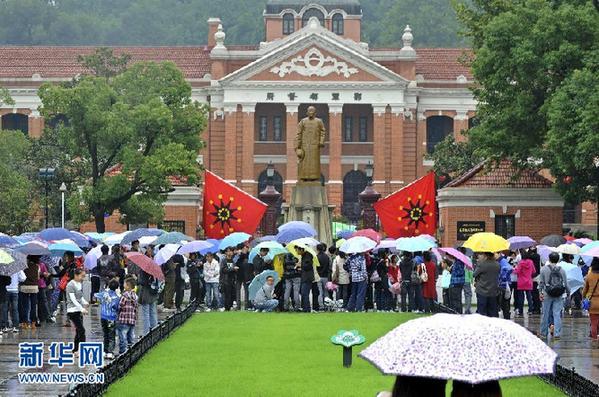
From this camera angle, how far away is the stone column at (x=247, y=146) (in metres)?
77.4

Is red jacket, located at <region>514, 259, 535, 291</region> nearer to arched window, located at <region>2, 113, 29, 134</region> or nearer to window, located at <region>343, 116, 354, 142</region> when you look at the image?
window, located at <region>343, 116, 354, 142</region>

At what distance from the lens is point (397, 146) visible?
256 feet

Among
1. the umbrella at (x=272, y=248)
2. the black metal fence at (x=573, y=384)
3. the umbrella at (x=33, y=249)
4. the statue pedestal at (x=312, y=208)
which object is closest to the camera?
the black metal fence at (x=573, y=384)

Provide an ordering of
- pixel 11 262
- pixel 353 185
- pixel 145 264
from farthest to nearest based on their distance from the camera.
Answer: pixel 353 185, pixel 11 262, pixel 145 264

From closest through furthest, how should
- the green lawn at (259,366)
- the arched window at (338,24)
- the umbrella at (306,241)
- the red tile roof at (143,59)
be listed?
the green lawn at (259,366)
the umbrella at (306,241)
the red tile roof at (143,59)
the arched window at (338,24)

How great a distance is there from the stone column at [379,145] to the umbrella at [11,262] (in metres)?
54.8

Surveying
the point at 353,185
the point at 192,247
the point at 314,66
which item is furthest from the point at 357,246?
the point at 353,185

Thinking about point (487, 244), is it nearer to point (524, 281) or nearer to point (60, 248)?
point (524, 281)

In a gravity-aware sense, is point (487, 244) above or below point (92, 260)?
above

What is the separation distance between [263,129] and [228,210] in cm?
4233

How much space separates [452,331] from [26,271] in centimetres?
1770

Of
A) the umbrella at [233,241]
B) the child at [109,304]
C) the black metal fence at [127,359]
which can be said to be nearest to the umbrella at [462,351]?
the black metal fence at [127,359]

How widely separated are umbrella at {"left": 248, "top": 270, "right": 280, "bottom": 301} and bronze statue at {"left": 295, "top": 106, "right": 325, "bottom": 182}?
759cm

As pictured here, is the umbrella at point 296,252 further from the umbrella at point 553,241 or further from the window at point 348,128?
the window at point 348,128
